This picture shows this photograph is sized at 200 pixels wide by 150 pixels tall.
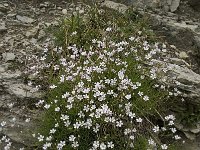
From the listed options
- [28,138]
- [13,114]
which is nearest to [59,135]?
[28,138]

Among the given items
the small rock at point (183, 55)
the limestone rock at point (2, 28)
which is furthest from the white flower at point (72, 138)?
the limestone rock at point (2, 28)

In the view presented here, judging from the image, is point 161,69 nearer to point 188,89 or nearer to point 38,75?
point 188,89

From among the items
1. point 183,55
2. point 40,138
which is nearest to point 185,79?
point 183,55

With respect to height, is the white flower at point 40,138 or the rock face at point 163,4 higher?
the rock face at point 163,4

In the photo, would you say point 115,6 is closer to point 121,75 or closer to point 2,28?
point 2,28

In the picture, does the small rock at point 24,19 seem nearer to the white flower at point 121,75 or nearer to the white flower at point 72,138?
the white flower at point 121,75
